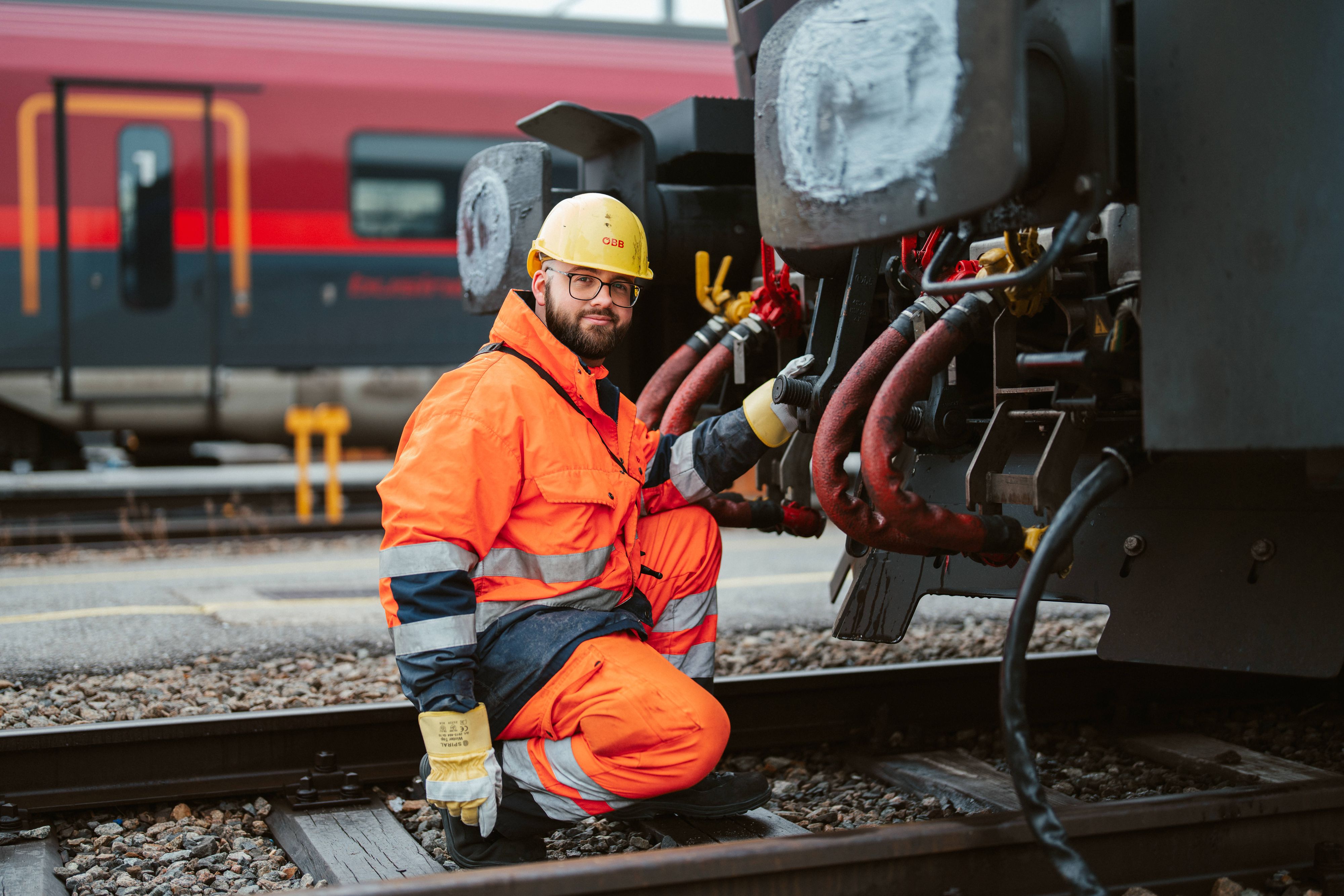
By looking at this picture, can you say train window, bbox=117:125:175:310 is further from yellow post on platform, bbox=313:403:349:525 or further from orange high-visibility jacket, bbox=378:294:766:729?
orange high-visibility jacket, bbox=378:294:766:729

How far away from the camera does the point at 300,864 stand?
267 centimetres

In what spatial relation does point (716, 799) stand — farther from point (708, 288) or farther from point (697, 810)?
point (708, 288)

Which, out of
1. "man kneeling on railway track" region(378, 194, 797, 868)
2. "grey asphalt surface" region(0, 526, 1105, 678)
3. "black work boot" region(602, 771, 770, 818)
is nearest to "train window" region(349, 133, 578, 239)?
"grey asphalt surface" region(0, 526, 1105, 678)

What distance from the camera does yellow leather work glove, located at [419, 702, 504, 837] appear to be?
2.28 m

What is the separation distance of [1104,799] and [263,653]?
9.30 ft

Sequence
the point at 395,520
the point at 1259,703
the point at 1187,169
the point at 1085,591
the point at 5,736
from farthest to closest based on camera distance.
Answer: the point at 1259,703
the point at 5,736
the point at 1085,591
the point at 395,520
the point at 1187,169

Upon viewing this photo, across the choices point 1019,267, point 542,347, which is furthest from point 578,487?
point 1019,267

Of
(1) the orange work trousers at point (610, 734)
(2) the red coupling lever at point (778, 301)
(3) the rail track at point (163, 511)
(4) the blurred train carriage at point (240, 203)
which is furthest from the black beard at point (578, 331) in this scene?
(4) the blurred train carriage at point (240, 203)

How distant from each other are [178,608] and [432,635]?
11.4ft

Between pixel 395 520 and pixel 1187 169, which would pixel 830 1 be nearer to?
pixel 1187 169

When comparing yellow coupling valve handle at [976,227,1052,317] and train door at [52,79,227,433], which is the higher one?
train door at [52,79,227,433]

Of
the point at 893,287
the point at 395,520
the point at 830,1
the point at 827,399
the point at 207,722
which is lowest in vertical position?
the point at 207,722

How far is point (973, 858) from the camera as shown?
2.20 metres

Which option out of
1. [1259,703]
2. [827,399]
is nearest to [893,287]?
[827,399]
